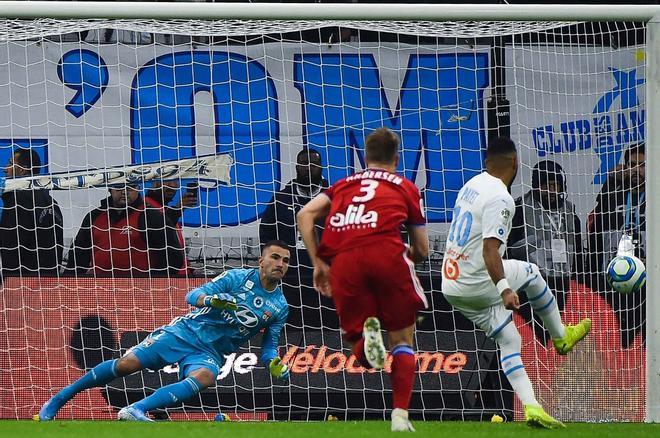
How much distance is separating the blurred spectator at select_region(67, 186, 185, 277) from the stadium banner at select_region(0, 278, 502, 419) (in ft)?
0.40

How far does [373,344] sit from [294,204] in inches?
155

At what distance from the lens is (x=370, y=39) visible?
11.2 meters

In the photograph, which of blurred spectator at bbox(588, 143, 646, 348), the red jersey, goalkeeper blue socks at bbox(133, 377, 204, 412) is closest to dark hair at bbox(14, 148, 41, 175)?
goalkeeper blue socks at bbox(133, 377, 204, 412)

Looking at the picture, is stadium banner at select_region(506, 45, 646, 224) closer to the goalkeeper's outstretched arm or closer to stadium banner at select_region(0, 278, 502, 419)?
stadium banner at select_region(0, 278, 502, 419)

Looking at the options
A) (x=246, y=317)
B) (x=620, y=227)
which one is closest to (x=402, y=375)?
(x=246, y=317)

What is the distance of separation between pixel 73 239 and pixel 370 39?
3.09 metres

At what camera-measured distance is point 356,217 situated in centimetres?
735

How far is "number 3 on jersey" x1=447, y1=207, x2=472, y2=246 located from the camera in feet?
27.4

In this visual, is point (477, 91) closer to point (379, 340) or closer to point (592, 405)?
point (592, 405)

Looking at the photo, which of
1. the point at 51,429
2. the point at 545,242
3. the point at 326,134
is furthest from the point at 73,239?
the point at 545,242

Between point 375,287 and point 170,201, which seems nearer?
point 375,287

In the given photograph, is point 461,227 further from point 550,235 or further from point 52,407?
point 52,407

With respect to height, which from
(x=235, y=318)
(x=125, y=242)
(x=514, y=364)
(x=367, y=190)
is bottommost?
(x=514, y=364)

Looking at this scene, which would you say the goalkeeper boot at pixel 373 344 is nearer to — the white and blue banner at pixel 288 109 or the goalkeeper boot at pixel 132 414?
the goalkeeper boot at pixel 132 414
